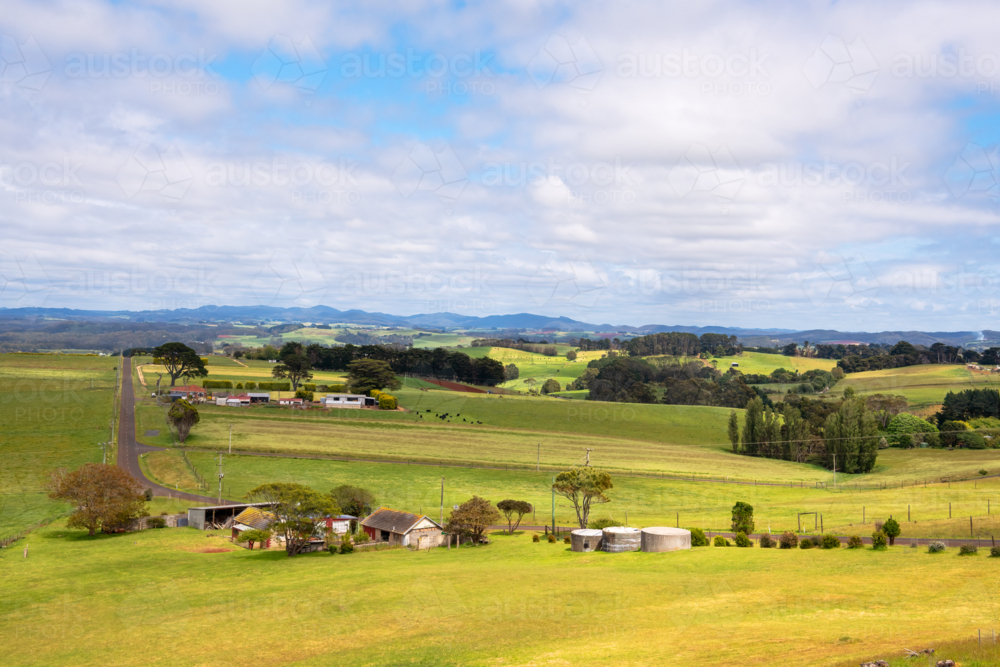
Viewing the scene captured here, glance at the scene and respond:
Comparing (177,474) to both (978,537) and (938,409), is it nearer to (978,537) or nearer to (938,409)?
(978,537)

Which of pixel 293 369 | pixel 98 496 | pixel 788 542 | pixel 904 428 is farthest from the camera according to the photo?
pixel 293 369

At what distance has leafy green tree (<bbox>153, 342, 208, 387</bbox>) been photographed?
5517 inches

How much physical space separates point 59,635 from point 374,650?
16.9 m

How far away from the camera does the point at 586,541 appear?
5038 cm

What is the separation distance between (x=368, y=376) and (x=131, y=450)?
5862 centimetres

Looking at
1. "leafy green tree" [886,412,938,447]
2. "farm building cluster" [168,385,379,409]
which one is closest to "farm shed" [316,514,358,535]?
"farm building cluster" [168,385,379,409]

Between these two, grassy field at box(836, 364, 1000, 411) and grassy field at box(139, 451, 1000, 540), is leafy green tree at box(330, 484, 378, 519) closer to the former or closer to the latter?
grassy field at box(139, 451, 1000, 540)

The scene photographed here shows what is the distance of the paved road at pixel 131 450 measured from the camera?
72688 mm

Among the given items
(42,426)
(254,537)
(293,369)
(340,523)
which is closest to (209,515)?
(254,537)

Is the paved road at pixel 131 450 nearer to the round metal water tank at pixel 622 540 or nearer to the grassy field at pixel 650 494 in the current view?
the grassy field at pixel 650 494

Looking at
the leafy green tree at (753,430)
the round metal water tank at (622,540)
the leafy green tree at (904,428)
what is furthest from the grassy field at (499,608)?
Answer: the leafy green tree at (904,428)

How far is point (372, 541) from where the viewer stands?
58625 mm

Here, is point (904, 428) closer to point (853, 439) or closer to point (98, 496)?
point (853, 439)

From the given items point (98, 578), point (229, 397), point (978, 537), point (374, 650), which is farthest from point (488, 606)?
point (229, 397)
